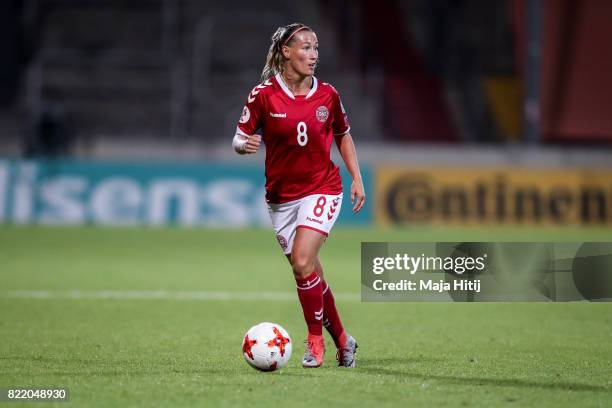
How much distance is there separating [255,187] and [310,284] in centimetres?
1546

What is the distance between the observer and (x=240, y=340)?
866cm

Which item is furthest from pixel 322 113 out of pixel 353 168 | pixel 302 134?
pixel 353 168

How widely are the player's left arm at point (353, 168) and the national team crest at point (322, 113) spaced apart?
10.8 inches

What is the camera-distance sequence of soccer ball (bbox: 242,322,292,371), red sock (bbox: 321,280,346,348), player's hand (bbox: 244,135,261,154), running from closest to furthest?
soccer ball (bbox: 242,322,292,371) < player's hand (bbox: 244,135,261,154) < red sock (bbox: 321,280,346,348)

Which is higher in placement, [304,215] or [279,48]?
[279,48]

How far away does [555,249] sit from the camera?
688cm

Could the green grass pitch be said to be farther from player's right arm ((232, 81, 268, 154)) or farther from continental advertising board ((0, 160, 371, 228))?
continental advertising board ((0, 160, 371, 228))

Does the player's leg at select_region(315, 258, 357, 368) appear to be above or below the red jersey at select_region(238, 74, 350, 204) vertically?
below

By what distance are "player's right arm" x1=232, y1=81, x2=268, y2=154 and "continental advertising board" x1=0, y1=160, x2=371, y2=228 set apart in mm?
14739

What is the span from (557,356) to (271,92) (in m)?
2.80

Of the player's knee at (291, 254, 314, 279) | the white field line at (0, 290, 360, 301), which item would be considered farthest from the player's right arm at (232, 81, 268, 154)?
the white field line at (0, 290, 360, 301)

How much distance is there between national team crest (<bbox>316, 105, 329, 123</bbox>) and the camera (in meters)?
7.36

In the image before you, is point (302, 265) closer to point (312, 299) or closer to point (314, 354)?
point (312, 299)

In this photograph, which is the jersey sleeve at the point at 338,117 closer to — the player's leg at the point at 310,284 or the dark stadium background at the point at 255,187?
the player's leg at the point at 310,284
